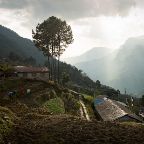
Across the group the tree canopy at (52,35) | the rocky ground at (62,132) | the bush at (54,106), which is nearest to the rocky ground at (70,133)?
the rocky ground at (62,132)

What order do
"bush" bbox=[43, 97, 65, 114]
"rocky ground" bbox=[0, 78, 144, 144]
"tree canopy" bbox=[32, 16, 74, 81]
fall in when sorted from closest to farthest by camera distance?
"rocky ground" bbox=[0, 78, 144, 144] < "bush" bbox=[43, 97, 65, 114] < "tree canopy" bbox=[32, 16, 74, 81]

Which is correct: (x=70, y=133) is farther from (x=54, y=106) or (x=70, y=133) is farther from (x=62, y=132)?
(x=54, y=106)

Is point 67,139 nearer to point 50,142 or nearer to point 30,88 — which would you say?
point 50,142

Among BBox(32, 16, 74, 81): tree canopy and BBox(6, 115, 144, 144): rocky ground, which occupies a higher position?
BBox(32, 16, 74, 81): tree canopy

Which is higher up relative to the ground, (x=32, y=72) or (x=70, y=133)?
(x=32, y=72)

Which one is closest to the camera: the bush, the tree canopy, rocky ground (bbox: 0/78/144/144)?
rocky ground (bbox: 0/78/144/144)

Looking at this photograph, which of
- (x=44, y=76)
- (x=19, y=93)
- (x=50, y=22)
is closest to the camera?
(x=19, y=93)

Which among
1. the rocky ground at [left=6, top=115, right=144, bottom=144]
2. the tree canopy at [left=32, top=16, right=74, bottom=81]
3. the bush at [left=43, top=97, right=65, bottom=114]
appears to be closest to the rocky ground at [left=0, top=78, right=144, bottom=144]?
the rocky ground at [left=6, top=115, right=144, bottom=144]

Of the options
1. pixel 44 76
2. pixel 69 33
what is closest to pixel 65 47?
pixel 69 33

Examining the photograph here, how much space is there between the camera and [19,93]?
56.4 m

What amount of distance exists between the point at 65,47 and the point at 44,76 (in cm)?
1633

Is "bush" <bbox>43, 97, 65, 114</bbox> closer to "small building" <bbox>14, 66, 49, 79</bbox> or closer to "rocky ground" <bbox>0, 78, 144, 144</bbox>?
"rocky ground" <bbox>0, 78, 144, 144</bbox>

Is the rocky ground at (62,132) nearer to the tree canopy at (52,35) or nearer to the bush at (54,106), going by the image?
the bush at (54,106)

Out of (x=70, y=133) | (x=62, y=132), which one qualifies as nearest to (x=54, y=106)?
(x=62, y=132)
